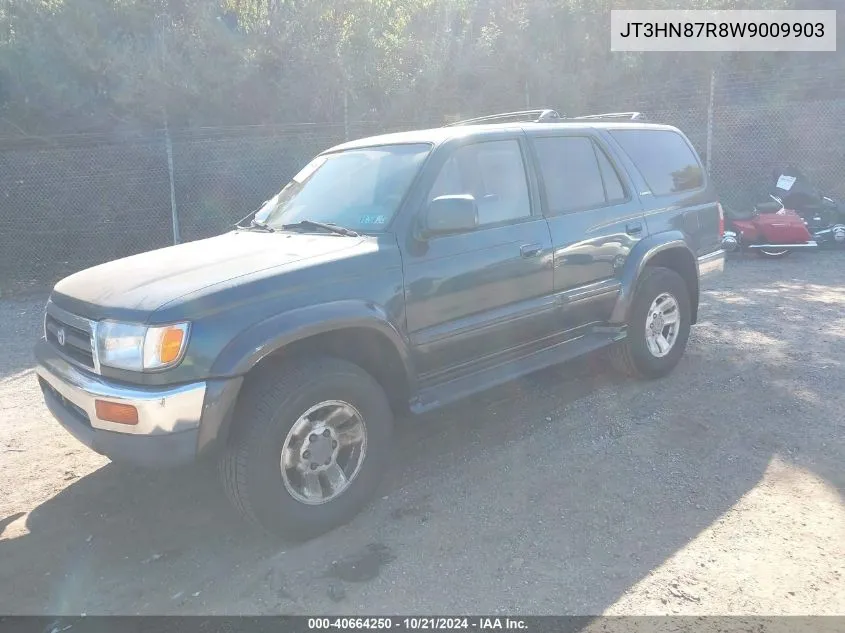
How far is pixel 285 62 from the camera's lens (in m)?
11.3

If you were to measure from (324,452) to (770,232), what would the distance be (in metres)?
8.67

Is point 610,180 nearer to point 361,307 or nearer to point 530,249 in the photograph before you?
point 530,249

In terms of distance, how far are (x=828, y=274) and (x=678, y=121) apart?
13.5ft

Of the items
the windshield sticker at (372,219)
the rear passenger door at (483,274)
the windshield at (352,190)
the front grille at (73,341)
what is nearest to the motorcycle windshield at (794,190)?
the rear passenger door at (483,274)

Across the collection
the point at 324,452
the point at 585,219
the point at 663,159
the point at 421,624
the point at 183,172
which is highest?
the point at 183,172

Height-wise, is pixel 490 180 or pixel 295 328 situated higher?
pixel 490 180

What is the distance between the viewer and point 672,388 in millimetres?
5129

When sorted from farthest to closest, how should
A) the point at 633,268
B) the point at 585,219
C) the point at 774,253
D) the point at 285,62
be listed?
the point at 285,62 → the point at 774,253 → the point at 633,268 → the point at 585,219

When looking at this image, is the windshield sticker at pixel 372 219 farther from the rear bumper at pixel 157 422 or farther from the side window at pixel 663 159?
the side window at pixel 663 159

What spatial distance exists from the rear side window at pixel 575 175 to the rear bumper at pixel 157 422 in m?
2.53

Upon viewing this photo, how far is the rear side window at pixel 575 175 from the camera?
14.8 feet

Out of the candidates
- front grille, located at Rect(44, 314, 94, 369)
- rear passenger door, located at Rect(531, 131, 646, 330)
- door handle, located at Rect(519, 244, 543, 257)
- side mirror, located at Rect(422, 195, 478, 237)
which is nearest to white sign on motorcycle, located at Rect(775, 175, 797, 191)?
rear passenger door, located at Rect(531, 131, 646, 330)

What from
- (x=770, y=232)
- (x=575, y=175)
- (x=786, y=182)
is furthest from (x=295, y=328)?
(x=786, y=182)

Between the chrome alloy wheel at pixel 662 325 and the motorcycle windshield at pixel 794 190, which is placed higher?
the motorcycle windshield at pixel 794 190
